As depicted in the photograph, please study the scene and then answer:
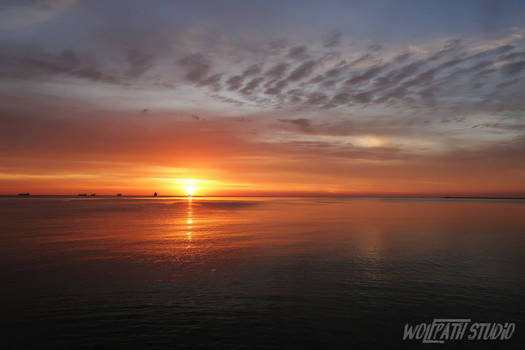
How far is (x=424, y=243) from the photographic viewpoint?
118 feet

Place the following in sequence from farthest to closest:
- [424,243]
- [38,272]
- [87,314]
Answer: [424,243] → [38,272] → [87,314]

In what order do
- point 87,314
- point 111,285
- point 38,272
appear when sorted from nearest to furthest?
point 87,314 → point 111,285 → point 38,272

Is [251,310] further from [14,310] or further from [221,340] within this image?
[14,310]

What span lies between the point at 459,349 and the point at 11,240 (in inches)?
1738

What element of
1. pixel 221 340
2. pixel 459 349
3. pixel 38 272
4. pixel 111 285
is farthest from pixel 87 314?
pixel 459 349

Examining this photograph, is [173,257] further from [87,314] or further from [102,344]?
[102,344]

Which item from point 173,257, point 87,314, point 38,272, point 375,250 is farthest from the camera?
point 375,250

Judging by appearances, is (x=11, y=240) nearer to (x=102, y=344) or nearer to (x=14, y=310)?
(x=14, y=310)

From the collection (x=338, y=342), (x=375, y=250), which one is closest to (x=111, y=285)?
(x=338, y=342)

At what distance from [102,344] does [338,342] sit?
920cm

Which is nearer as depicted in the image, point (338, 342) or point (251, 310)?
point (338, 342)

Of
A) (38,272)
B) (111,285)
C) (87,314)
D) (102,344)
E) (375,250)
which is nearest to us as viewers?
(102,344)

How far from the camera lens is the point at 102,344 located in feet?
40.4

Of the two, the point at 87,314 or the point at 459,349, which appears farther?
the point at 87,314
